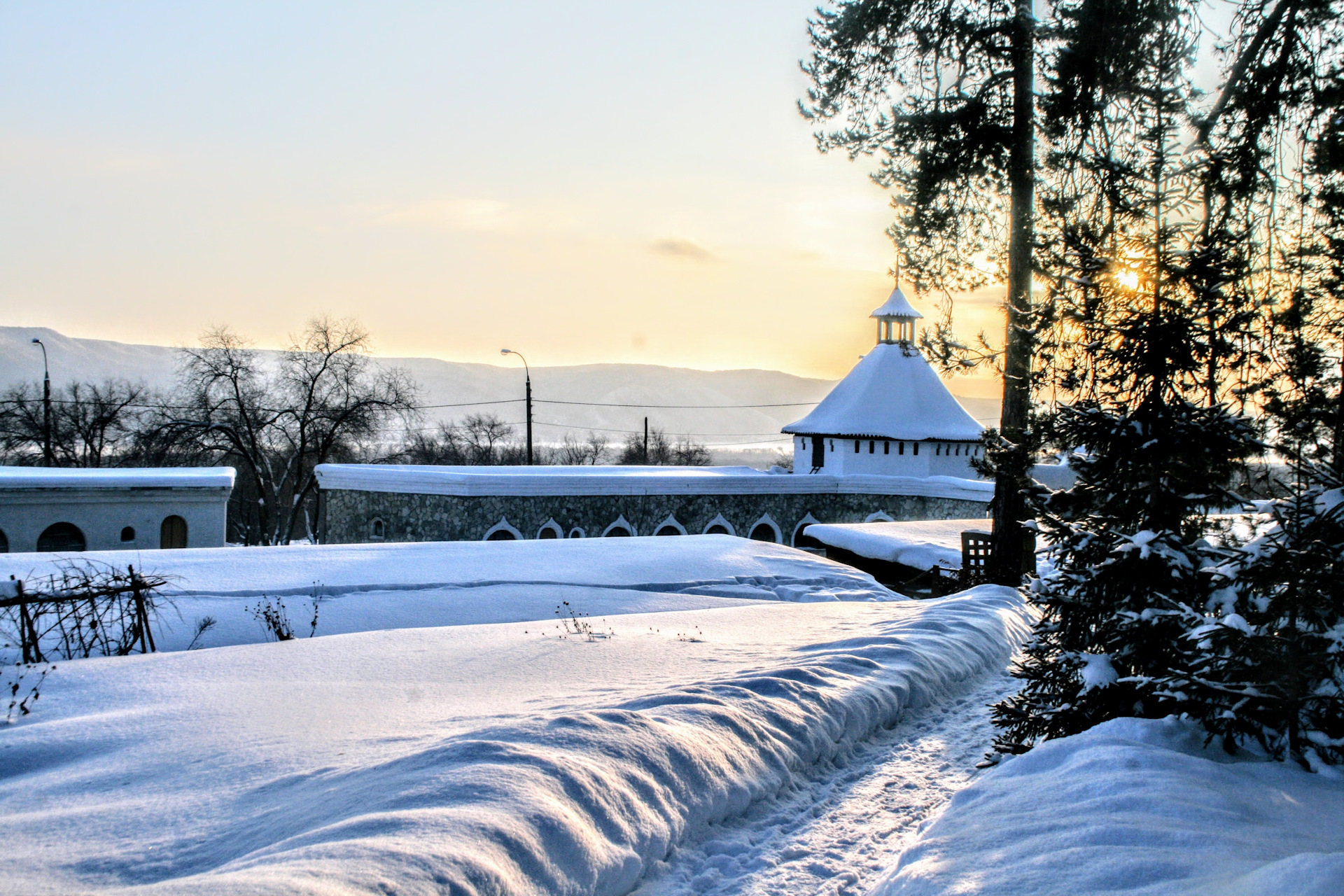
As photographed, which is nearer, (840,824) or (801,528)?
(840,824)

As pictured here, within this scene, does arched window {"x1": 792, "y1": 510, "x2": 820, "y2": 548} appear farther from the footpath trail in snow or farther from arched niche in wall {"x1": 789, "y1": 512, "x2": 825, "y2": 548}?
the footpath trail in snow

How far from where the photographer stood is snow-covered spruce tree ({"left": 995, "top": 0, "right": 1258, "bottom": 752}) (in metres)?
4.49

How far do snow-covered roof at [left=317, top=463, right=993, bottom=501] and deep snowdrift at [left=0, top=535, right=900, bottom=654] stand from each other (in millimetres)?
6441

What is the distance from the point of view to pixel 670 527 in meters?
22.3

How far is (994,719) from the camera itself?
5242 mm

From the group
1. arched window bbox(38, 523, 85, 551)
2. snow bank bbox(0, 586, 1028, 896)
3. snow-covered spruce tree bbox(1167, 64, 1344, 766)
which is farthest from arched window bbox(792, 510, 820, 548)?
snow-covered spruce tree bbox(1167, 64, 1344, 766)

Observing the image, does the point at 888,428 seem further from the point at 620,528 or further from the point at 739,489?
the point at 620,528

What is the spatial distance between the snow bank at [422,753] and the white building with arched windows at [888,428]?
19.8 metres

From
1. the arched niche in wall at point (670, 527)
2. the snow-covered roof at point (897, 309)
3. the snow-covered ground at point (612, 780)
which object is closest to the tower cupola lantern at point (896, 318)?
the snow-covered roof at point (897, 309)

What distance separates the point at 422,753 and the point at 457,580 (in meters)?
7.16

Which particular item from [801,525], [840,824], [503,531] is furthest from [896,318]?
[840,824]

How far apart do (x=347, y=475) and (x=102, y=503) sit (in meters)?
5.22

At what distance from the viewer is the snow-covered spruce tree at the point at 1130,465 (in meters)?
4.49

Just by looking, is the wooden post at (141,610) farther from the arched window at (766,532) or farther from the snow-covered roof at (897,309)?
the snow-covered roof at (897,309)
